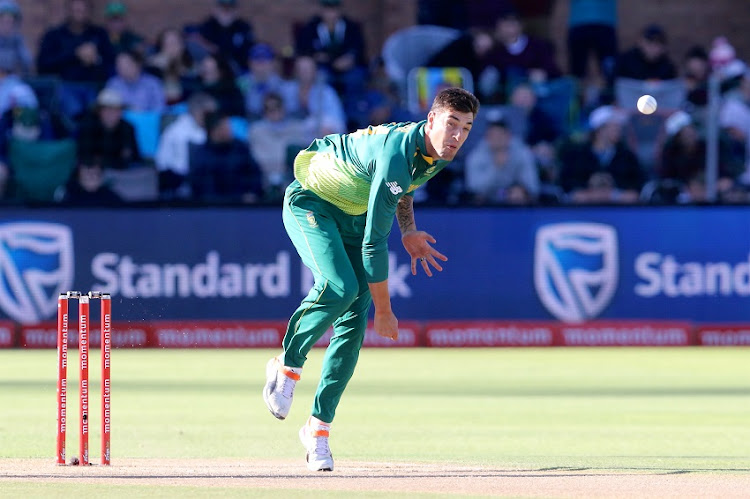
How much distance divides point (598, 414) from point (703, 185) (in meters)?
7.05

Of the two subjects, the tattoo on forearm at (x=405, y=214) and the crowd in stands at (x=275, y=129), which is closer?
the tattoo on forearm at (x=405, y=214)

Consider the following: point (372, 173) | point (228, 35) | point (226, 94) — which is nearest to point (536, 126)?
point (226, 94)

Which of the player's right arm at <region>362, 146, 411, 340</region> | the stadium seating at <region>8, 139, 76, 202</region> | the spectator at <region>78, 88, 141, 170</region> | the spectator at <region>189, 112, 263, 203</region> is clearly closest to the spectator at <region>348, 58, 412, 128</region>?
the spectator at <region>189, 112, 263, 203</region>

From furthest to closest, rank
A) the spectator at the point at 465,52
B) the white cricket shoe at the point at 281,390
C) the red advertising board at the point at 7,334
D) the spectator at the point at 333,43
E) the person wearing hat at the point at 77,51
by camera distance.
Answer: the spectator at the point at 465,52 < the spectator at the point at 333,43 < the person wearing hat at the point at 77,51 < the red advertising board at the point at 7,334 < the white cricket shoe at the point at 281,390

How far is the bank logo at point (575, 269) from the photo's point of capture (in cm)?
1677

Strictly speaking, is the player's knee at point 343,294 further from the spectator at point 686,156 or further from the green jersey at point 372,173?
the spectator at point 686,156

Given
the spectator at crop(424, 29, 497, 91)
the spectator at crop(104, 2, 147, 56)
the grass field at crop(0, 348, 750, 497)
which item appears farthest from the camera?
the spectator at crop(424, 29, 497, 91)

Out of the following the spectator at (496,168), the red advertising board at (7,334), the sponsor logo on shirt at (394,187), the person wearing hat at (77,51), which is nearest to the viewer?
the sponsor logo on shirt at (394,187)

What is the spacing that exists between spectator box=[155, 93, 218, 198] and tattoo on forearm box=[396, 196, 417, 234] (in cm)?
952

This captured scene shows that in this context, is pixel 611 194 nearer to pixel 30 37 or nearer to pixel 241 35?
pixel 241 35

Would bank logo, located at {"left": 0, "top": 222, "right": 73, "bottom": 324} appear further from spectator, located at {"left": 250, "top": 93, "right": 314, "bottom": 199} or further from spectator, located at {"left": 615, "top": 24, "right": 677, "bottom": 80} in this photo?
spectator, located at {"left": 615, "top": 24, "right": 677, "bottom": 80}

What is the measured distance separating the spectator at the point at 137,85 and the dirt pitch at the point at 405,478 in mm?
10675

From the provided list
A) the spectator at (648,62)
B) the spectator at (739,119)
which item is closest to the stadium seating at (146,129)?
the spectator at (648,62)

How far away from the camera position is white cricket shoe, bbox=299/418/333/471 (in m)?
7.27
